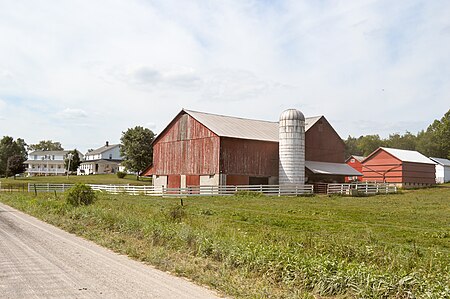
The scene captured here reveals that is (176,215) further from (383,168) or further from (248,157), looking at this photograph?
(383,168)

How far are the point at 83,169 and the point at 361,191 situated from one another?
291ft

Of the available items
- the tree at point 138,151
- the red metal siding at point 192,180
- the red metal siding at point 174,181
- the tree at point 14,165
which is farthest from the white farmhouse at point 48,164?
the red metal siding at point 192,180

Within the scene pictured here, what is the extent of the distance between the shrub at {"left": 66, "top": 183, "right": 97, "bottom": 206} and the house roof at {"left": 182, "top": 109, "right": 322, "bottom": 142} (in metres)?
20.3

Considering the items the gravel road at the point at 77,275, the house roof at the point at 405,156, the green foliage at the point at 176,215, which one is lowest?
the gravel road at the point at 77,275

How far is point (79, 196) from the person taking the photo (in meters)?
22.7

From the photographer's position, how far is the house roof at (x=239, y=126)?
4409 cm

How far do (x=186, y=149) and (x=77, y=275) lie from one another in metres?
37.6

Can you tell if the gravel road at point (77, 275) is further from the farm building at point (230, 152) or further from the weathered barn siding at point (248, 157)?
the farm building at point (230, 152)

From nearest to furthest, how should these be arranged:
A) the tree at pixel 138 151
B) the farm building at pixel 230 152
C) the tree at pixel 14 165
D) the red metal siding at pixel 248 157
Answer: the red metal siding at pixel 248 157, the farm building at pixel 230 152, the tree at pixel 138 151, the tree at pixel 14 165

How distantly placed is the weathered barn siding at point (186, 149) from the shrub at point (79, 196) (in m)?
19.6

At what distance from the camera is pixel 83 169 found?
116 meters

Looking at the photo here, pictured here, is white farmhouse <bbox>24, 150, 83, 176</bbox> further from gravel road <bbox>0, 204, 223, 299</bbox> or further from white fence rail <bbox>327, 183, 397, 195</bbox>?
gravel road <bbox>0, 204, 223, 299</bbox>

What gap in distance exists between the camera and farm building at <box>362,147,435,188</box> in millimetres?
58188

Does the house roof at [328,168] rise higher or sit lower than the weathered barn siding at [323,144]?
lower
